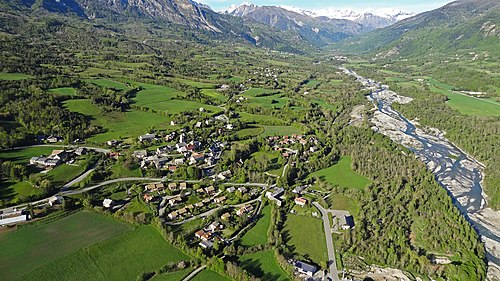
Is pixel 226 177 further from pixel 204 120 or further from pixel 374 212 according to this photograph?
pixel 204 120

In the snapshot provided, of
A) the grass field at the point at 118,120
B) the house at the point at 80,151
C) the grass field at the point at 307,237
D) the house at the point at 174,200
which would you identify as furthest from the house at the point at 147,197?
the grass field at the point at 118,120

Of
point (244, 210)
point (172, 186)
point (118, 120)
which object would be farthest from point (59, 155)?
point (244, 210)

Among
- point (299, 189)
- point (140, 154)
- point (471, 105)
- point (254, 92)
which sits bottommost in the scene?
point (299, 189)

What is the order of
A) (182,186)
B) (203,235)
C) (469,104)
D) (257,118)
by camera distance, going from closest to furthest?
(203,235), (182,186), (257,118), (469,104)

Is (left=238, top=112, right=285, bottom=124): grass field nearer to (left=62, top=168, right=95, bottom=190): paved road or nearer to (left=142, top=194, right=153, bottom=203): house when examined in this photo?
(left=62, top=168, right=95, bottom=190): paved road

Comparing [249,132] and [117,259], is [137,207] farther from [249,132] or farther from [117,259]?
[249,132]

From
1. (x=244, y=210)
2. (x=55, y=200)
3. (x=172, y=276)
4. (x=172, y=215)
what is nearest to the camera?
(x=172, y=276)
